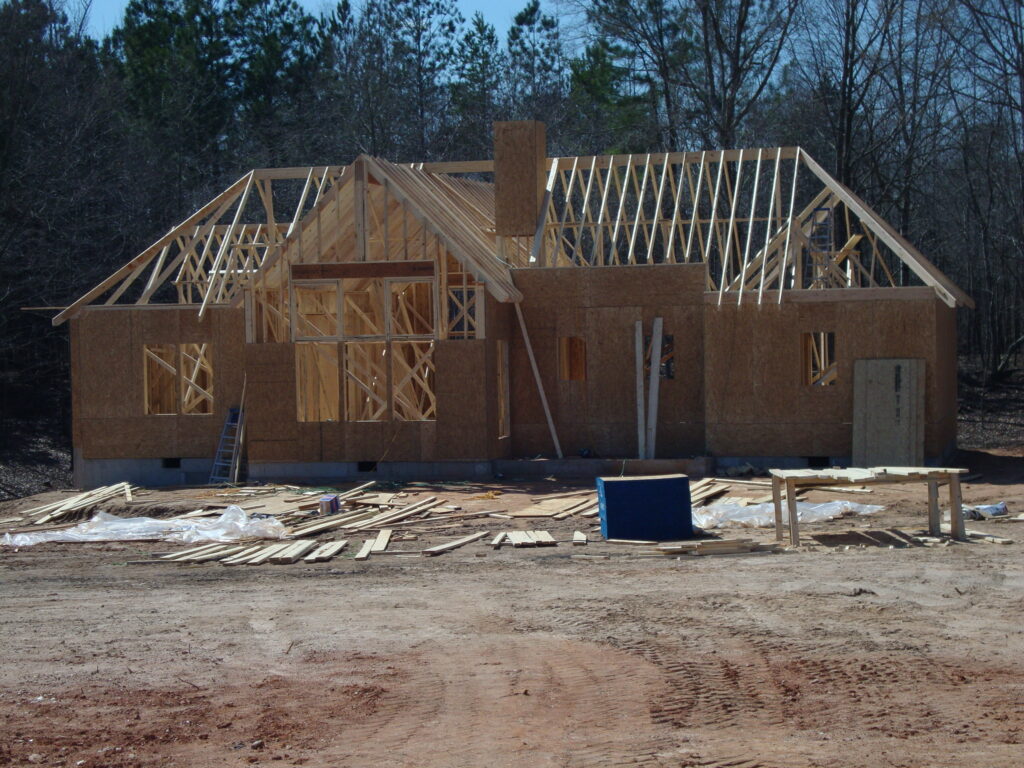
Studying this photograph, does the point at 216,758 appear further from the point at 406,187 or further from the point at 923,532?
the point at 406,187

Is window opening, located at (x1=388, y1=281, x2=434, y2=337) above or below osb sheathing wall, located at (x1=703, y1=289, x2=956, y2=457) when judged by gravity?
above

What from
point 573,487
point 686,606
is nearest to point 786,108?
point 573,487

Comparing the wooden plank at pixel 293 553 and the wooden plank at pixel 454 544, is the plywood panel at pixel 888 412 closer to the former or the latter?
the wooden plank at pixel 454 544

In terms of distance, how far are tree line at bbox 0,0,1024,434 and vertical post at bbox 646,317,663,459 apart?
12632 millimetres

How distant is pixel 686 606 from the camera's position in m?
9.49

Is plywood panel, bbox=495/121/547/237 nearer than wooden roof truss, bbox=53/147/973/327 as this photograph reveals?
No

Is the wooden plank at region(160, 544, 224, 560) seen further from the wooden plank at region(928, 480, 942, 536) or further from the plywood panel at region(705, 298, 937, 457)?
the plywood panel at region(705, 298, 937, 457)

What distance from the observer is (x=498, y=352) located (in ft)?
66.3

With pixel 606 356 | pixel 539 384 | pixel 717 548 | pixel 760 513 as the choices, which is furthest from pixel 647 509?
pixel 606 356

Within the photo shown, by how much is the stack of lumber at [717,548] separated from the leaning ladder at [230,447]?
9625 millimetres

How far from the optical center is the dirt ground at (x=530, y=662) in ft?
20.7

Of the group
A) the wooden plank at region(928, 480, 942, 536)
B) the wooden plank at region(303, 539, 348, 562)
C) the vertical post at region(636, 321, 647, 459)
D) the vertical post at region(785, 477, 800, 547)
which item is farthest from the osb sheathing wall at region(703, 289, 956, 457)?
the wooden plank at region(303, 539, 348, 562)

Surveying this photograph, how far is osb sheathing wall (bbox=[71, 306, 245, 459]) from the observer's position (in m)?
20.4

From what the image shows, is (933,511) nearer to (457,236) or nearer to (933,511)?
(933,511)
